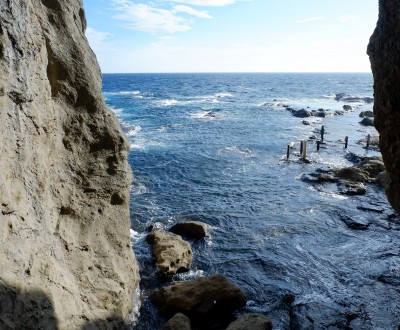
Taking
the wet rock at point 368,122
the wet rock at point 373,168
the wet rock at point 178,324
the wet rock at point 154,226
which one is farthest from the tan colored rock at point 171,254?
the wet rock at point 368,122

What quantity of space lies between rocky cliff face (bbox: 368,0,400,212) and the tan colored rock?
7919mm

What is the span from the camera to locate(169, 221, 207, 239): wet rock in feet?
57.9

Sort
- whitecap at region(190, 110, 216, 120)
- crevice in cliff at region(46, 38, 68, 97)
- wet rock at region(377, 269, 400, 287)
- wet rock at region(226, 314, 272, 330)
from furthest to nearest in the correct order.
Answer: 1. whitecap at region(190, 110, 216, 120)
2. wet rock at region(377, 269, 400, 287)
3. wet rock at region(226, 314, 272, 330)
4. crevice in cliff at region(46, 38, 68, 97)

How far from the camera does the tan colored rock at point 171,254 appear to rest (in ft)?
45.7

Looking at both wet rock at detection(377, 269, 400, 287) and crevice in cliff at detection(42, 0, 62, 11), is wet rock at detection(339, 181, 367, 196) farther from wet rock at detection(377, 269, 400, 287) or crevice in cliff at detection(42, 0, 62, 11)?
crevice in cliff at detection(42, 0, 62, 11)

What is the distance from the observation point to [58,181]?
9203 millimetres

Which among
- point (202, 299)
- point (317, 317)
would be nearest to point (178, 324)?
point (202, 299)

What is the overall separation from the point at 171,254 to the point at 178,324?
4344 millimetres

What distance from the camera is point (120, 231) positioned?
11.0 meters

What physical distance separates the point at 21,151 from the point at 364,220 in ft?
59.3

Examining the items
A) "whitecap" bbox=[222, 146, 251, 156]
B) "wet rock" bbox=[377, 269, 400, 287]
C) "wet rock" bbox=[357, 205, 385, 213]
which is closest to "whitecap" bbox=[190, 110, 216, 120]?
"whitecap" bbox=[222, 146, 251, 156]

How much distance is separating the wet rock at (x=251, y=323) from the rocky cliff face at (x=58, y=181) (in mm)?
3160

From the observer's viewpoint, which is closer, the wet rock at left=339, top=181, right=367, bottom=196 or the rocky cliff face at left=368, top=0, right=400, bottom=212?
the rocky cliff face at left=368, top=0, right=400, bottom=212

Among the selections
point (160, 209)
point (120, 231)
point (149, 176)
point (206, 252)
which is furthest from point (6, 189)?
point (149, 176)
